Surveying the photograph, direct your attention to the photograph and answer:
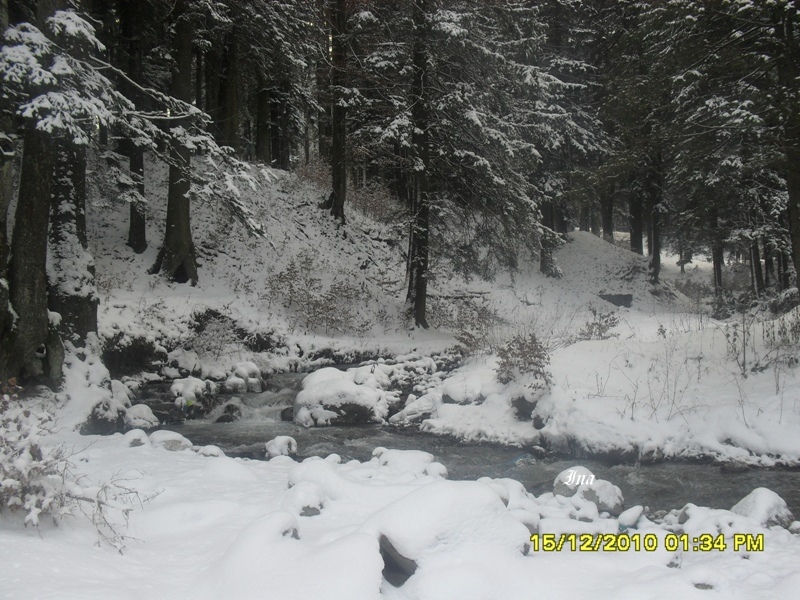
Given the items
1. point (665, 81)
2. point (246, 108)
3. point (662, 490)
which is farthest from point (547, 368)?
point (246, 108)

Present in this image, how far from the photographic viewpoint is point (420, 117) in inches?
561

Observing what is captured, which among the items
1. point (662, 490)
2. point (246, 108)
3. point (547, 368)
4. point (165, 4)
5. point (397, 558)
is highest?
point (246, 108)

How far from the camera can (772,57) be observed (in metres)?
8.56

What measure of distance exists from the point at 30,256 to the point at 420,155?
9508mm

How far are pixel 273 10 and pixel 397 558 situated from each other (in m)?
14.8

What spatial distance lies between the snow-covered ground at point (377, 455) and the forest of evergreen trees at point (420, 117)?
176 cm

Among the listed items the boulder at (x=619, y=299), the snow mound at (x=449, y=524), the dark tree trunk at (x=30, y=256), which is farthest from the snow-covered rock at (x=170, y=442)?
the boulder at (x=619, y=299)

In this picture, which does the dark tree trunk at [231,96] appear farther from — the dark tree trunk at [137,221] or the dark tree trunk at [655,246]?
the dark tree trunk at [655,246]

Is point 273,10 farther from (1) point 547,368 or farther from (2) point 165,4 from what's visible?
(1) point 547,368

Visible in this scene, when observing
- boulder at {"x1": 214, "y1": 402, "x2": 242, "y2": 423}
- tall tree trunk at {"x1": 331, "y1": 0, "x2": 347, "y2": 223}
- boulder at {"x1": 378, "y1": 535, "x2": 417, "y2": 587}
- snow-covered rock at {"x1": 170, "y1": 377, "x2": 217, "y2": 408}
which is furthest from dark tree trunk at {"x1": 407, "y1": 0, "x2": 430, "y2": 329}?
boulder at {"x1": 378, "y1": 535, "x2": 417, "y2": 587}

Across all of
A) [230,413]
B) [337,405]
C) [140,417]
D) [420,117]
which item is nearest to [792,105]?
[337,405]

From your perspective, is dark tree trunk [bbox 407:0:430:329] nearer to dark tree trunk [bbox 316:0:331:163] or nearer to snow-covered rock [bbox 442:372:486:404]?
dark tree trunk [bbox 316:0:331:163]

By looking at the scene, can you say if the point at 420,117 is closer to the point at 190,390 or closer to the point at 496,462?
the point at 190,390

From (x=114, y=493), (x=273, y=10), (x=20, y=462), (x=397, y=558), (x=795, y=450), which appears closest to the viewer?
(x=20, y=462)
